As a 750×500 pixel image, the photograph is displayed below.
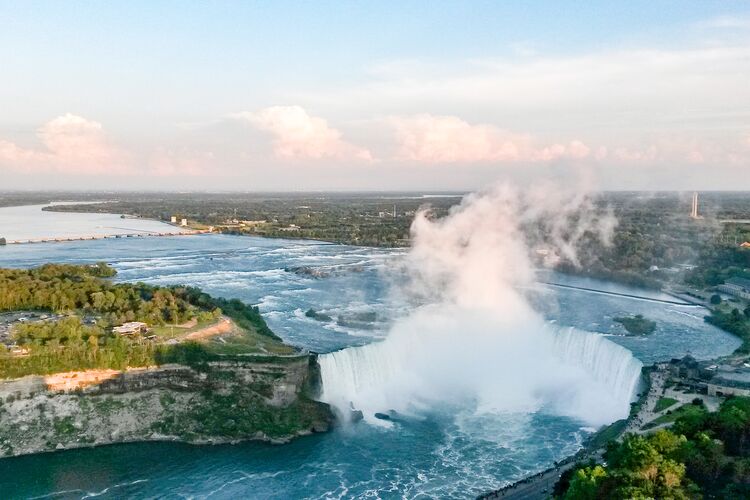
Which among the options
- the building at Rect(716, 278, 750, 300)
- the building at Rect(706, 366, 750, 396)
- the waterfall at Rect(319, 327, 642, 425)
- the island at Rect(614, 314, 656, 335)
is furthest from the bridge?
the building at Rect(706, 366, 750, 396)

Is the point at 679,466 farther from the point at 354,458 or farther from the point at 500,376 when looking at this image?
the point at 500,376

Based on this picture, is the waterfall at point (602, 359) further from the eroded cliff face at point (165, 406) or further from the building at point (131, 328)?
the building at point (131, 328)

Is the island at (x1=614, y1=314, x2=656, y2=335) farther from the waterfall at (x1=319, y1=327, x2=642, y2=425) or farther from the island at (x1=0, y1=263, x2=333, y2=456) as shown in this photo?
the island at (x1=0, y1=263, x2=333, y2=456)

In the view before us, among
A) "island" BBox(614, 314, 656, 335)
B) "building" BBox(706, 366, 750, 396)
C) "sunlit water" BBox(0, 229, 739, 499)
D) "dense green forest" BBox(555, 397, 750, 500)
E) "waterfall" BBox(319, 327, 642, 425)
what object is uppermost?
"dense green forest" BBox(555, 397, 750, 500)

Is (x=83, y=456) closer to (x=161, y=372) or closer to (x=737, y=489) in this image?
(x=161, y=372)

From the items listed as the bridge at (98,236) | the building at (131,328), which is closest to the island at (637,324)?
the building at (131,328)

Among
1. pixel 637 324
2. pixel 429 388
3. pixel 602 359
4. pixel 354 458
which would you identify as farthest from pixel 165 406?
pixel 637 324

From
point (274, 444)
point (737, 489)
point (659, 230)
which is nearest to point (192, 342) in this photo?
point (274, 444)
